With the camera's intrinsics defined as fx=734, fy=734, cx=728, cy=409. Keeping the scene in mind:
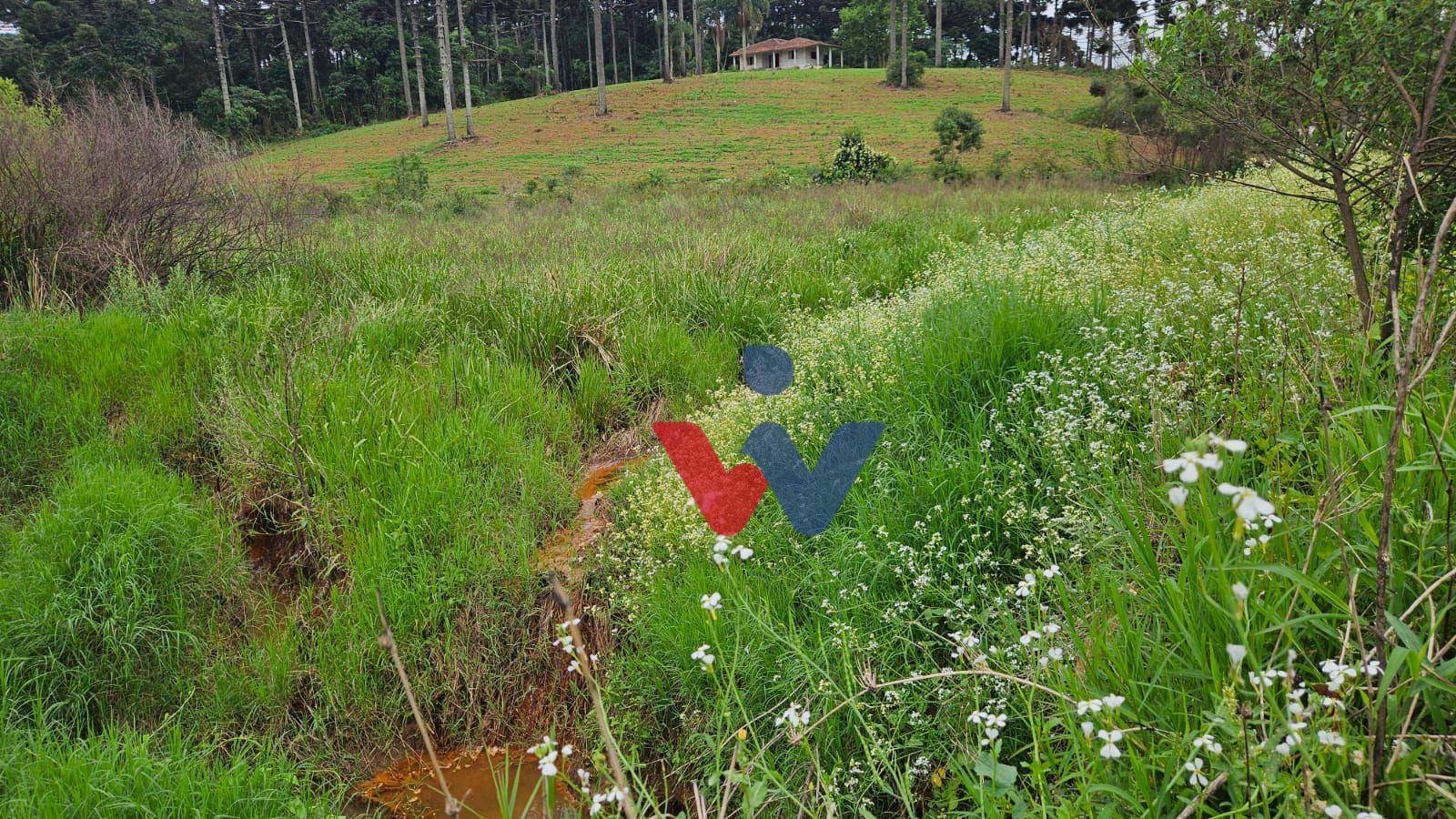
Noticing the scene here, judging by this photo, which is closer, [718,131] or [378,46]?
[718,131]

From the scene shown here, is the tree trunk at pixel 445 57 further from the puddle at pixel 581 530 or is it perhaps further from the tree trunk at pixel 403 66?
the puddle at pixel 581 530

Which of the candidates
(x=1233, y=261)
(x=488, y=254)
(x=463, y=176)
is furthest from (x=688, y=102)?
(x=1233, y=261)

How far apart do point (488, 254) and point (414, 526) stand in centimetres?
483

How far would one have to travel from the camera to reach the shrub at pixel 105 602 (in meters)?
2.65

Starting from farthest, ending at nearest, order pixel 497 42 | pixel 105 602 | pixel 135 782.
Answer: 1. pixel 497 42
2. pixel 105 602
3. pixel 135 782

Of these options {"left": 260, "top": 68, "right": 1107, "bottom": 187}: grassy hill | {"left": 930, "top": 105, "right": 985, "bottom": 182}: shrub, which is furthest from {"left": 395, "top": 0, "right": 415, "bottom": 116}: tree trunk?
{"left": 930, "top": 105, "right": 985, "bottom": 182}: shrub

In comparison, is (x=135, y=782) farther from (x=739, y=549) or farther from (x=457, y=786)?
(x=739, y=549)

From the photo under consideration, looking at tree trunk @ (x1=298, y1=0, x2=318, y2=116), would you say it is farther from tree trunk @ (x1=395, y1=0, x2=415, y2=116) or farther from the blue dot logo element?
the blue dot logo element

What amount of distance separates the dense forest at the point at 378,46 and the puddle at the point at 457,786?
114 ft

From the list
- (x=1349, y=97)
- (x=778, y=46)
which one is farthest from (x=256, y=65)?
→ (x=1349, y=97)

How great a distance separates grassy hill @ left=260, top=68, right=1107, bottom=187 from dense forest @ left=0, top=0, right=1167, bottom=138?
378 cm

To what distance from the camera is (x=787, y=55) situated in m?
66.2

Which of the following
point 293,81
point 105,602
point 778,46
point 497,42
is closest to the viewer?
point 105,602

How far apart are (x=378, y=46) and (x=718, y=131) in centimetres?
3128
